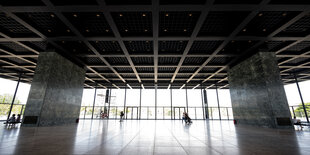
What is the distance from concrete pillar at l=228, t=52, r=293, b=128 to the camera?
1016cm

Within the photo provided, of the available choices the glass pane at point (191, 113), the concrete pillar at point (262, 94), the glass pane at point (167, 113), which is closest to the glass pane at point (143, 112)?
the glass pane at point (167, 113)

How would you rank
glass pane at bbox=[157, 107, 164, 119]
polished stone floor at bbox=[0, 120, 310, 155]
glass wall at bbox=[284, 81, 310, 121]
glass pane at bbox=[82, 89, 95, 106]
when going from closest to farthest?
polished stone floor at bbox=[0, 120, 310, 155] → glass wall at bbox=[284, 81, 310, 121] → glass pane at bbox=[157, 107, 164, 119] → glass pane at bbox=[82, 89, 95, 106]

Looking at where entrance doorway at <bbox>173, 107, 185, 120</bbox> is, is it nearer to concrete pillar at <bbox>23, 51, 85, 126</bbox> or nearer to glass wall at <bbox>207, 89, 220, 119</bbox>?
glass wall at <bbox>207, 89, 220, 119</bbox>

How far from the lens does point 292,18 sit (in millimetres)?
8172

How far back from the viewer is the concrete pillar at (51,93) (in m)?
10.3

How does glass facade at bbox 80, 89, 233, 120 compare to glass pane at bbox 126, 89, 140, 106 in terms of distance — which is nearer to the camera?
glass facade at bbox 80, 89, 233, 120

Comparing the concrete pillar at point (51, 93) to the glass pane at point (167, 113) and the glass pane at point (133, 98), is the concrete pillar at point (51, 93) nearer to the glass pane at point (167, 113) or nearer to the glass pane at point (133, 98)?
the glass pane at point (133, 98)

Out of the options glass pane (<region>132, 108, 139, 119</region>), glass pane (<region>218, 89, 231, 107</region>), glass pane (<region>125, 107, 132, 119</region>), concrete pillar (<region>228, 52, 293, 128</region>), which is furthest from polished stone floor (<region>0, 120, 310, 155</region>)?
glass pane (<region>218, 89, 231, 107</region>)

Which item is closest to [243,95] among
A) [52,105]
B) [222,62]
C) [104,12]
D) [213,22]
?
[222,62]

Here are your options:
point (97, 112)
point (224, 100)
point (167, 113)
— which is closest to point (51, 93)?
point (97, 112)

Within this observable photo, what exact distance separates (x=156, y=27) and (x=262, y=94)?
10.8 meters

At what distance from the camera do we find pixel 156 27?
30.7ft

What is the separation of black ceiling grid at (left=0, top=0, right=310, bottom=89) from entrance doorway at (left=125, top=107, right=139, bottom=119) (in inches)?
578

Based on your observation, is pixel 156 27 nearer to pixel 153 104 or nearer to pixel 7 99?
pixel 153 104
